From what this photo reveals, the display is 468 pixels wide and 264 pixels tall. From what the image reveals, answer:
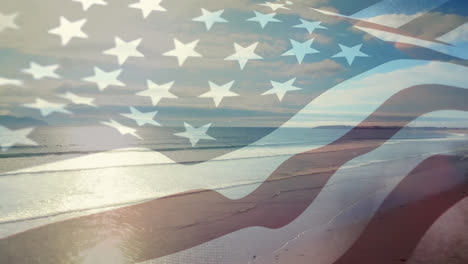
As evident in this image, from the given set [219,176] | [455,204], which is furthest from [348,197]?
[219,176]

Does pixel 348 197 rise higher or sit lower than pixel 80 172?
lower

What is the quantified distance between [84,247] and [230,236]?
2399 mm

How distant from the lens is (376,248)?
436 cm

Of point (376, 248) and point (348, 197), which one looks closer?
point (376, 248)

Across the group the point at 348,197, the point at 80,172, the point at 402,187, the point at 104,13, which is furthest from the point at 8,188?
the point at 402,187

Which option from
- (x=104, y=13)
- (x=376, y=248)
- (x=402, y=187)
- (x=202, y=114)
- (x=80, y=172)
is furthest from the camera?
(x=202, y=114)

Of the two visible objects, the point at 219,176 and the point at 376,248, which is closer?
the point at 376,248

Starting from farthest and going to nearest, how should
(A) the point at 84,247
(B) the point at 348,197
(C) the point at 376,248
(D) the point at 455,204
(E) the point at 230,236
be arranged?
1. (B) the point at 348,197
2. (D) the point at 455,204
3. (E) the point at 230,236
4. (A) the point at 84,247
5. (C) the point at 376,248

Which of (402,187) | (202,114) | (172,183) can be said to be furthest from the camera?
(202,114)

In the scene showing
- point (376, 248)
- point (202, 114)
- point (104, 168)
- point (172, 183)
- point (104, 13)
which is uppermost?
point (202, 114)

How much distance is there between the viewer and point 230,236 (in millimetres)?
5293

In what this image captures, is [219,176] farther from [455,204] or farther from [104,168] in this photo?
[455,204]

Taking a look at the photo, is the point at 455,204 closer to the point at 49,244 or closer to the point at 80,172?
the point at 49,244

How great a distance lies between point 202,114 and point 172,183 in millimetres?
41764
